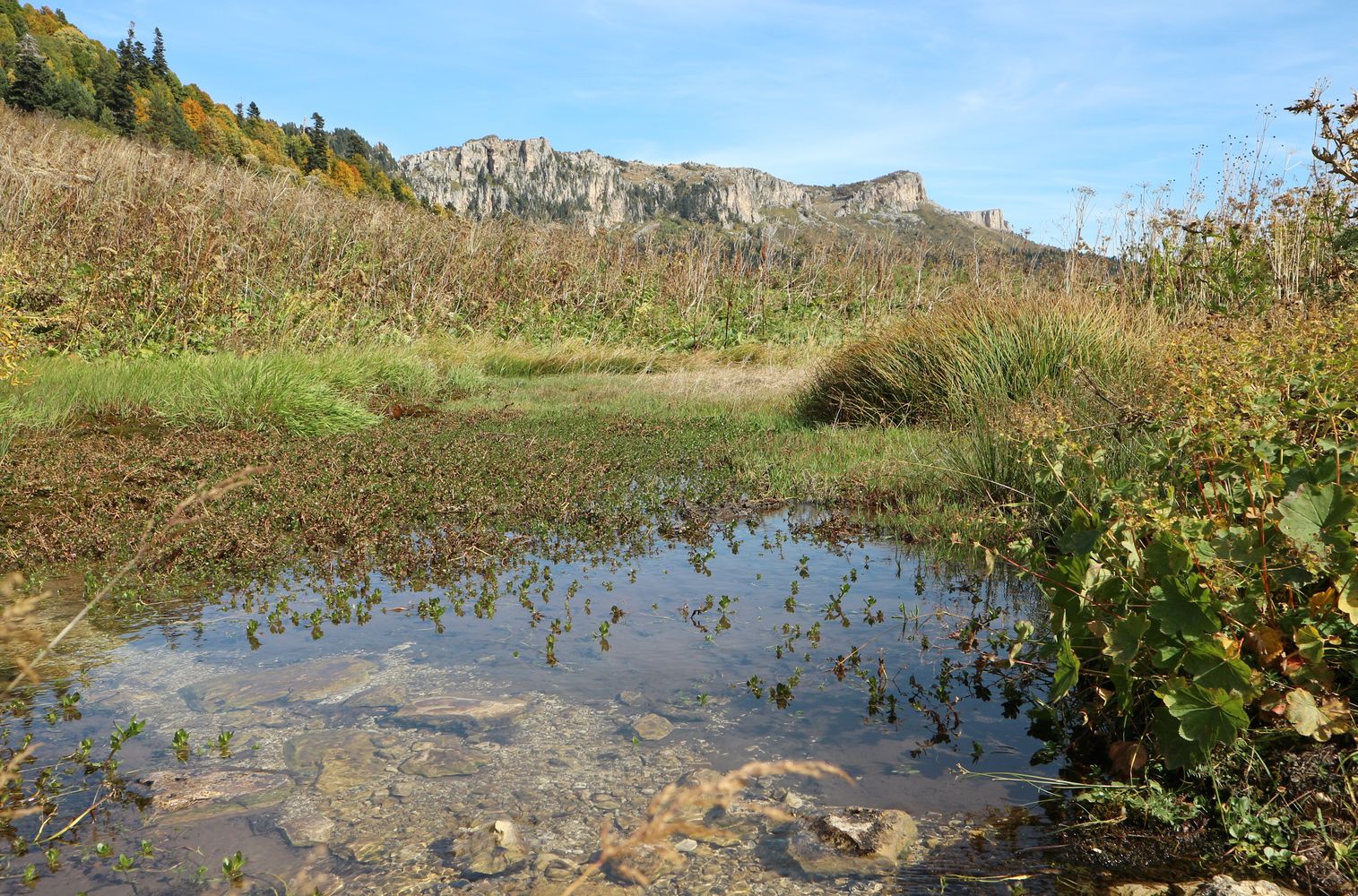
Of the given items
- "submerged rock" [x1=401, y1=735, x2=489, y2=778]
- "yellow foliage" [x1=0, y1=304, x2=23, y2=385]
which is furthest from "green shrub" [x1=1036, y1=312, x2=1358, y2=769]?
"yellow foliage" [x1=0, y1=304, x2=23, y2=385]

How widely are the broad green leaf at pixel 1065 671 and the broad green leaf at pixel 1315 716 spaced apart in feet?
1.68

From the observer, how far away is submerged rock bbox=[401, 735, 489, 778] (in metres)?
2.93

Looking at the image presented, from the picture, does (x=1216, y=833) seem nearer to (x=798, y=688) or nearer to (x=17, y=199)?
(x=798, y=688)

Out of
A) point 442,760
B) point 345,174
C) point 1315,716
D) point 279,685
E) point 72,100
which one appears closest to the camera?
point 1315,716

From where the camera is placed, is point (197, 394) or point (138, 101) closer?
point (197, 394)

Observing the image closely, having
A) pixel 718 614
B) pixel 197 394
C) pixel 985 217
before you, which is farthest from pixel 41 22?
pixel 985 217

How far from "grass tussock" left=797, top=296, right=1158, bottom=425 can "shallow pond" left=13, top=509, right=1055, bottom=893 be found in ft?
11.7

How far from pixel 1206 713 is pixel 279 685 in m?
3.14

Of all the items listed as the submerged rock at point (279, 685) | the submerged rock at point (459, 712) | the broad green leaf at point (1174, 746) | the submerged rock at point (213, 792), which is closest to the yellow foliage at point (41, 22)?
the submerged rock at point (279, 685)

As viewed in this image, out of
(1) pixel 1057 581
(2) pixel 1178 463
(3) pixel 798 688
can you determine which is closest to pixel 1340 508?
(1) pixel 1057 581

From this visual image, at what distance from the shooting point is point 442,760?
3006 millimetres

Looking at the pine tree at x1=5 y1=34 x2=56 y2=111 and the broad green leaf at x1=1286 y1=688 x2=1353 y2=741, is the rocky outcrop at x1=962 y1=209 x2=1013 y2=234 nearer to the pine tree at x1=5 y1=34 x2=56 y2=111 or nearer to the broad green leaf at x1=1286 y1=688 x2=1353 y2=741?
the pine tree at x1=5 y1=34 x2=56 y2=111

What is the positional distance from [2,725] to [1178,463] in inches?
177

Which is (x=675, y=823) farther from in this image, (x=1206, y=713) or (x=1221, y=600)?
(x=1221, y=600)
